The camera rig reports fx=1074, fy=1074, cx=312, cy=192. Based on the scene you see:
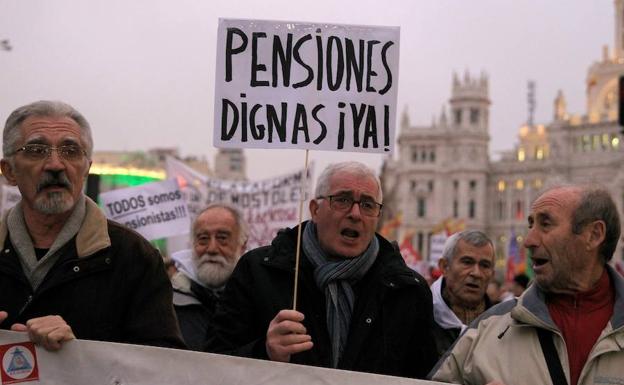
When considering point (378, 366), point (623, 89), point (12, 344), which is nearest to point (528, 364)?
point (378, 366)

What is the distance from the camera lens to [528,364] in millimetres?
3711

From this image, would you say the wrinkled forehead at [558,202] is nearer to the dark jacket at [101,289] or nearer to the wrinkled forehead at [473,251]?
the dark jacket at [101,289]

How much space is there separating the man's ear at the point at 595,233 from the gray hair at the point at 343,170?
0.98 metres

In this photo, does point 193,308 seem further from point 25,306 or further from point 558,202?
point 558,202

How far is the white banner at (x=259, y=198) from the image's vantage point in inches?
526

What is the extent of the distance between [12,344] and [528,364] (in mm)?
1788

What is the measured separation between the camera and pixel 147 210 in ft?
36.0

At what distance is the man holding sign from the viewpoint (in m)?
4.41

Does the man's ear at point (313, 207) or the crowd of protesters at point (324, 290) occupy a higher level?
the man's ear at point (313, 207)

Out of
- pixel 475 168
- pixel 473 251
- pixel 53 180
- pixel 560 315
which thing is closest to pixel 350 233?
pixel 560 315

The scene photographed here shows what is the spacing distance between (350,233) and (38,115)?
139 centimetres

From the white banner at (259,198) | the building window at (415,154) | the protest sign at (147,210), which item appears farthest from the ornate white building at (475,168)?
the protest sign at (147,210)

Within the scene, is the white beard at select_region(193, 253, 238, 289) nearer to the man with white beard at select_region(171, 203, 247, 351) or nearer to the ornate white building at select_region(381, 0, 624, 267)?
the man with white beard at select_region(171, 203, 247, 351)

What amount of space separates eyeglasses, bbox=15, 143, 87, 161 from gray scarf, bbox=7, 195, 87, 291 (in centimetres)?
16
